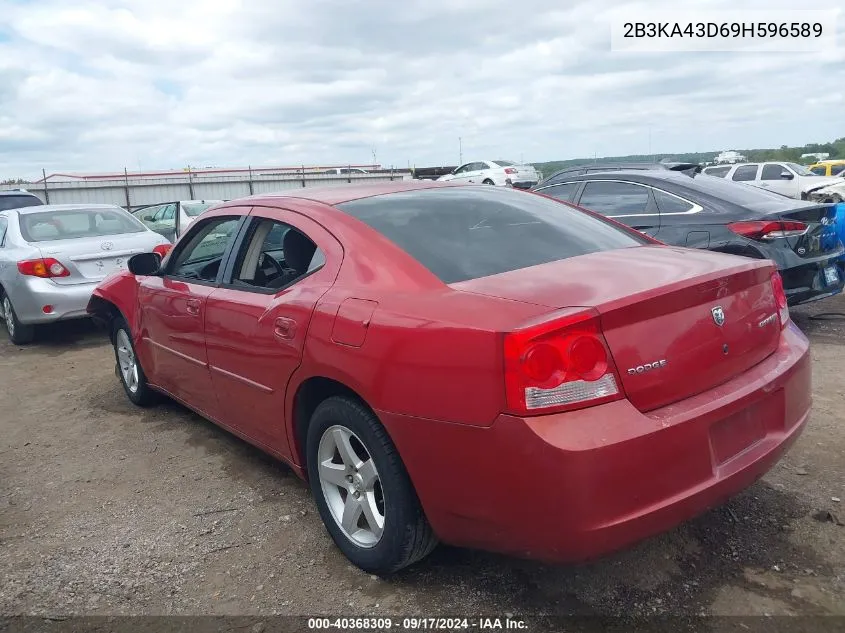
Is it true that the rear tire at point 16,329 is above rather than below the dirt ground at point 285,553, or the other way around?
above

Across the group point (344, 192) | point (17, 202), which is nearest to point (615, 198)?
point (344, 192)

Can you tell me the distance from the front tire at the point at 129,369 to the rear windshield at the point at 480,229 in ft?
8.35

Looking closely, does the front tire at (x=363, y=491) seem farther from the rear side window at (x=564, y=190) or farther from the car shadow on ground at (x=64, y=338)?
the car shadow on ground at (x=64, y=338)

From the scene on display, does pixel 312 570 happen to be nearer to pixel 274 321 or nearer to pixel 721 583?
pixel 274 321

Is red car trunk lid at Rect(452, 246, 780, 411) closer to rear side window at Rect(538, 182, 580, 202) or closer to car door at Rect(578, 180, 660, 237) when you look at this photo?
car door at Rect(578, 180, 660, 237)

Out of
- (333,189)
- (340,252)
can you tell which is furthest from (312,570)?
(333,189)

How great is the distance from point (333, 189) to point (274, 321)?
2.97ft

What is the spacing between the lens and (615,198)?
679 centimetres

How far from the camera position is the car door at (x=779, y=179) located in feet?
67.1

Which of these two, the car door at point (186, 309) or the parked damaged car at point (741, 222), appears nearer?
the car door at point (186, 309)

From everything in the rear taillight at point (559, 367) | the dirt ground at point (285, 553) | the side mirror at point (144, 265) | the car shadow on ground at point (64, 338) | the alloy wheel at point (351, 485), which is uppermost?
the side mirror at point (144, 265)

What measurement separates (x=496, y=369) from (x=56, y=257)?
6510mm

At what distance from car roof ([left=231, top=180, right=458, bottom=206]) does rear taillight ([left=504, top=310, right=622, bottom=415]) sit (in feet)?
4.86

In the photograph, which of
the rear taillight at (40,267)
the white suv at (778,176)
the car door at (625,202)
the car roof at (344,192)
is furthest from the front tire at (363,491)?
the white suv at (778,176)
